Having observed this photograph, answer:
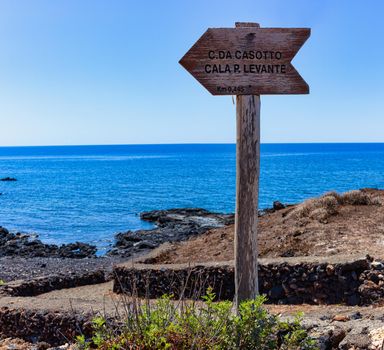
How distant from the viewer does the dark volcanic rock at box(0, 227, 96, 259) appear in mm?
25766

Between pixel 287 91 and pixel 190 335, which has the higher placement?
pixel 287 91

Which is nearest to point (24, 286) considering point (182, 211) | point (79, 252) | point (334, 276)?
point (334, 276)

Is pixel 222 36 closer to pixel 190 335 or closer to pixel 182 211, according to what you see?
pixel 190 335

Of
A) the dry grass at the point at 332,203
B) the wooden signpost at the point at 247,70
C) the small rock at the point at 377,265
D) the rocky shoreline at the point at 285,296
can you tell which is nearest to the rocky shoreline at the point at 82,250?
the rocky shoreline at the point at 285,296

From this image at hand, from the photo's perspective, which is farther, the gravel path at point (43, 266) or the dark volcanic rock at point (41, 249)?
the dark volcanic rock at point (41, 249)

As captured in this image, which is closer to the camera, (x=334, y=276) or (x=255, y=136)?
(x=255, y=136)

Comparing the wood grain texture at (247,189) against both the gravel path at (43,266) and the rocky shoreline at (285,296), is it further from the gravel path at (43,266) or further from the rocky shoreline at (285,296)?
the gravel path at (43,266)

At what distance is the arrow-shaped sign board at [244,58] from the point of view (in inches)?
192

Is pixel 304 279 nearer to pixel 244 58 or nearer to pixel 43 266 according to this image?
pixel 244 58

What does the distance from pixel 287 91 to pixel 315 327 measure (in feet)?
8.05

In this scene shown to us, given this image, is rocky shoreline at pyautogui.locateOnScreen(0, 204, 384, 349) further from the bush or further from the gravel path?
the gravel path

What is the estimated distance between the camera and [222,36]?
487 centimetres

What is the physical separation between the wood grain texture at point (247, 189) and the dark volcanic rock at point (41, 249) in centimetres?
2124

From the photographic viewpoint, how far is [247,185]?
507 cm
